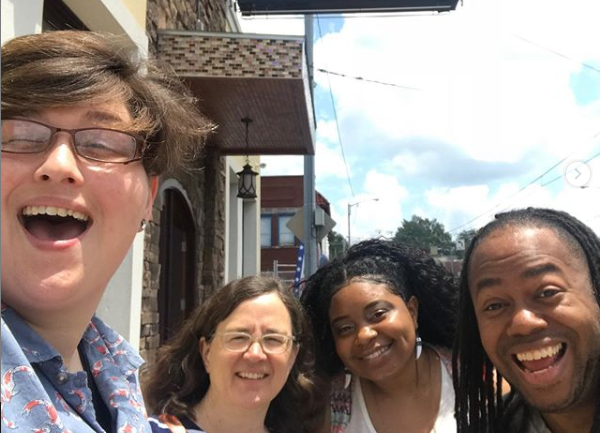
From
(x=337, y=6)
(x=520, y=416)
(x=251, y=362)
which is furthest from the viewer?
(x=337, y=6)

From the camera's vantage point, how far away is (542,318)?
4.91 feet

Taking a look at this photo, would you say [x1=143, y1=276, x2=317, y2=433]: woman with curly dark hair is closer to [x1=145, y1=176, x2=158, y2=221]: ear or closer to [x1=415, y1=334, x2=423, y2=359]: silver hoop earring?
[x1=415, y1=334, x2=423, y2=359]: silver hoop earring

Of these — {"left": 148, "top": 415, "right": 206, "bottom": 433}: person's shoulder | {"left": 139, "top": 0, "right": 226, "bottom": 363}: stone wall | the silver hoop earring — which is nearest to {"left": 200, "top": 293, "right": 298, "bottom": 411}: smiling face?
{"left": 148, "top": 415, "right": 206, "bottom": 433}: person's shoulder

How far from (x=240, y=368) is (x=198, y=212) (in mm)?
4552

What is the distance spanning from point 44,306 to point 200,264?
567cm

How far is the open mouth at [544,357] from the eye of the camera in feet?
4.89

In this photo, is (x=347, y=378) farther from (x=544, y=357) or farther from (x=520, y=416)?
(x=544, y=357)

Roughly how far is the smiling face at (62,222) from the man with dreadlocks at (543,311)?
3.57 feet

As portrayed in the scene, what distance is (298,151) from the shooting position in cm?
698

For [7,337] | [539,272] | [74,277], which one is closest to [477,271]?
[539,272]

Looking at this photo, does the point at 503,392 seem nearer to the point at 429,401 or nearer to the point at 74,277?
the point at 429,401

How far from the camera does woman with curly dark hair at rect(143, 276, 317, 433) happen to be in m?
2.09

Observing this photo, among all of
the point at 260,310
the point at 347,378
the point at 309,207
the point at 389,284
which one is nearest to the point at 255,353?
the point at 260,310

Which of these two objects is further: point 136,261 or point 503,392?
point 136,261
